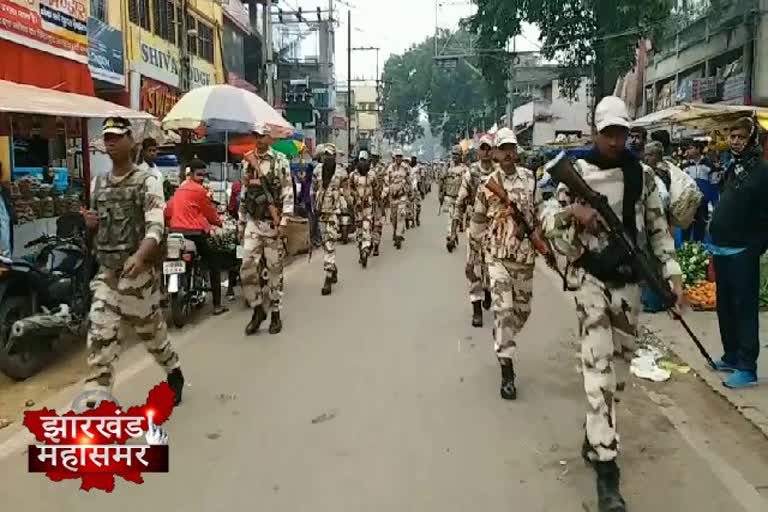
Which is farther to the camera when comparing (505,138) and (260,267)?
(260,267)

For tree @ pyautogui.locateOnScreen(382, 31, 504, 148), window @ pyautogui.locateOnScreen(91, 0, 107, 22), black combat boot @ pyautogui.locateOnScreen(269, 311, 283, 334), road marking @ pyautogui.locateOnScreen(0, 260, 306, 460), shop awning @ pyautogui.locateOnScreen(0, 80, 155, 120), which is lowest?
road marking @ pyautogui.locateOnScreen(0, 260, 306, 460)

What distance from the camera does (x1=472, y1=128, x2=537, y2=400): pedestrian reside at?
216 inches

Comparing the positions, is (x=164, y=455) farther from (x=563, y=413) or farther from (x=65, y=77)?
(x=65, y=77)

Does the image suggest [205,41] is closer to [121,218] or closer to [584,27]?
[584,27]

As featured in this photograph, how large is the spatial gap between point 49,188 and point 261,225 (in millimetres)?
4651

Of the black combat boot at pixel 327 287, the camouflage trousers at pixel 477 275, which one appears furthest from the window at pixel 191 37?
the camouflage trousers at pixel 477 275

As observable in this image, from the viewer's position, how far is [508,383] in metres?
5.43

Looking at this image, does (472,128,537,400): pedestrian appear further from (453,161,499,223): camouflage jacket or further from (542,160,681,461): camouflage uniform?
(542,160,681,461): camouflage uniform

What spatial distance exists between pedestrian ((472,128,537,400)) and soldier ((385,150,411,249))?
9.47 metres

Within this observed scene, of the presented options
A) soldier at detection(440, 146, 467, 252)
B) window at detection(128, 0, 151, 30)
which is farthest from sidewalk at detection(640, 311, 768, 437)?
window at detection(128, 0, 151, 30)

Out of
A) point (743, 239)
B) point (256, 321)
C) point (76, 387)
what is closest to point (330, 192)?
point (256, 321)

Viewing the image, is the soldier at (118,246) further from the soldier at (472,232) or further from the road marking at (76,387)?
the soldier at (472,232)

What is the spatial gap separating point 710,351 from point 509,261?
2.20 meters

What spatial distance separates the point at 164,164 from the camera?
1480 centimetres
